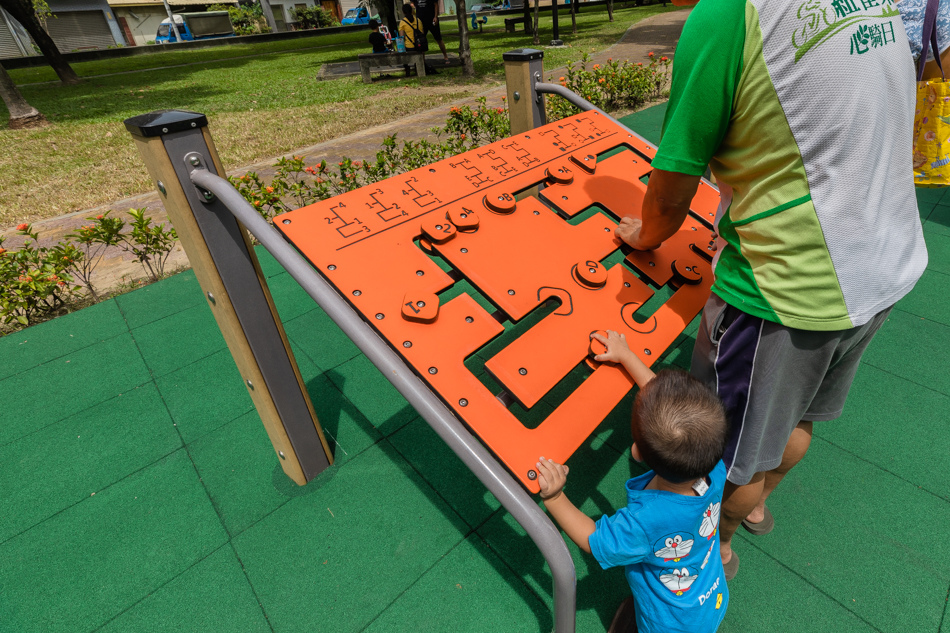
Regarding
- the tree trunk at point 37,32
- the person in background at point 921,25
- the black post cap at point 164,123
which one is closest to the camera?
the black post cap at point 164,123

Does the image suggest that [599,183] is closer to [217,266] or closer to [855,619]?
[217,266]

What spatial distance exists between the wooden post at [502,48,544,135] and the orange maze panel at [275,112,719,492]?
1.32 feet

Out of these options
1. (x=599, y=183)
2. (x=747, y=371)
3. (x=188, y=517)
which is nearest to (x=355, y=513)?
(x=188, y=517)

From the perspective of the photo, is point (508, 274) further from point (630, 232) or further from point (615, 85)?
point (615, 85)

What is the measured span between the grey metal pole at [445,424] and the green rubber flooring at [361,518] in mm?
721

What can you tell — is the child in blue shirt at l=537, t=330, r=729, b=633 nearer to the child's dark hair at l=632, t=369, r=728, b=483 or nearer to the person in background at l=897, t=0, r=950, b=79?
the child's dark hair at l=632, t=369, r=728, b=483

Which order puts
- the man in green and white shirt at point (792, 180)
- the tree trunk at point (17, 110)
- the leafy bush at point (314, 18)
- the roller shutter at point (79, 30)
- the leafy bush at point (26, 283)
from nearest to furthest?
the man in green and white shirt at point (792, 180) < the leafy bush at point (26, 283) < the tree trunk at point (17, 110) < the roller shutter at point (79, 30) < the leafy bush at point (314, 18)

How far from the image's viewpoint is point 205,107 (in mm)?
9867

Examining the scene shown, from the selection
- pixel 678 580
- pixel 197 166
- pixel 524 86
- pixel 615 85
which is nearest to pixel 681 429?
pixel 678 580

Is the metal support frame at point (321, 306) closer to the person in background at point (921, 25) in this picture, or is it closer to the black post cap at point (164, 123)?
the black post cap at point (164, 123)

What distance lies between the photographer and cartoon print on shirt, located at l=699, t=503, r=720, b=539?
1.14 metres

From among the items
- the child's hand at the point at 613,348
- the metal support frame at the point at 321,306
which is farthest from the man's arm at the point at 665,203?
the metal support frame at the point at 321,306

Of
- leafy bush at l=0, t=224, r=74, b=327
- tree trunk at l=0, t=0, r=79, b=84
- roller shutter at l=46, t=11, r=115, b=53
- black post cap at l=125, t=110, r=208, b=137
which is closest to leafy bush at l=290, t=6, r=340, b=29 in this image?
roller shutter at l=46, t=11, r=115, b=53

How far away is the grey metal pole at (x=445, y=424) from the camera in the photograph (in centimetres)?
97
